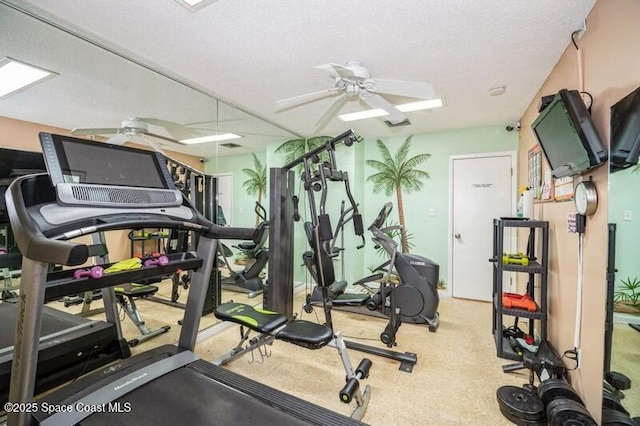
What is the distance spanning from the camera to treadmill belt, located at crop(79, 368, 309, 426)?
52.6 inches

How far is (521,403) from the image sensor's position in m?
1.81

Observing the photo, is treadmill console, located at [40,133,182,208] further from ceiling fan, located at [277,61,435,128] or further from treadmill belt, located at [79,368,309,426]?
ceiling fan, located at [277,61,435,128]

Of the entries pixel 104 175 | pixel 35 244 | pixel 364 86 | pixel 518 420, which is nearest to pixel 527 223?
pixel 518 420

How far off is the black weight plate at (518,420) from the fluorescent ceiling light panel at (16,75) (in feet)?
12.3

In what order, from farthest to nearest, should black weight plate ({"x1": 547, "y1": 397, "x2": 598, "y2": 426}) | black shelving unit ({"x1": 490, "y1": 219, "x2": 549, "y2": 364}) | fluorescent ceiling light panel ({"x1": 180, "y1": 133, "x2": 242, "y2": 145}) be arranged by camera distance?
fluorescent ceiling light panel ({"x1": 180, "y1": 133, "x2": 242, "y2": 145}), black shelving unit ({"x1": 490, "y1": 219, "x2": 549, "y2": 364}), black weight plate ({"x1": 547, "y1": 397, "x2": 598, "y2": 426})

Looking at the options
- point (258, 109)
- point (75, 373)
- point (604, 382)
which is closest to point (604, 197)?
point (604, 382)

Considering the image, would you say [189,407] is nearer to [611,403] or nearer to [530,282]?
[611,403]

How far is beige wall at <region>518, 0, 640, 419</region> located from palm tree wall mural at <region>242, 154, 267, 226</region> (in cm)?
336

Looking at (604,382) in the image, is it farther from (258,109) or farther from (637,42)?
(258,109)

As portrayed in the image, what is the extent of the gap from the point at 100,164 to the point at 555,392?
9.42ft

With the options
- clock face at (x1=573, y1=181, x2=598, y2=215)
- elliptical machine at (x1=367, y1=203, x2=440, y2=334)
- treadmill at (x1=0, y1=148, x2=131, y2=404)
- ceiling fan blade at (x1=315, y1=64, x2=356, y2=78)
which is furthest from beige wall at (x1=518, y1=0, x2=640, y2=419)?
treadmill at (x1=0, y1=148, x2=131, y2=404)

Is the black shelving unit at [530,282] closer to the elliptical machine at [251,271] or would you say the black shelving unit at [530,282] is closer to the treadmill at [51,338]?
the elliptical machine at [251,271]

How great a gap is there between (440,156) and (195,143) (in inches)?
136

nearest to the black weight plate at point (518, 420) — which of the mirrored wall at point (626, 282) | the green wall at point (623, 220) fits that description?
the mirrored wall at point (626, 282)
